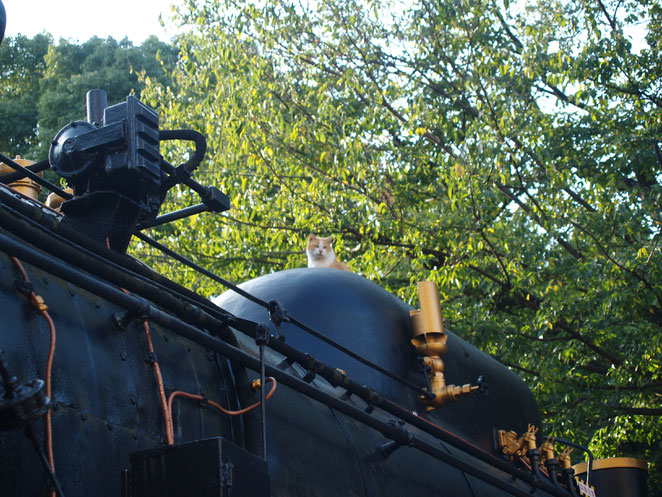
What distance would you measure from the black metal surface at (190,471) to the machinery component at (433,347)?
2.36 meters

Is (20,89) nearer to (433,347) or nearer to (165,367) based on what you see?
(433,347)

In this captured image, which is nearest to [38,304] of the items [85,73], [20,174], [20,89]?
[20,174]

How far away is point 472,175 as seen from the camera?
9859 mm

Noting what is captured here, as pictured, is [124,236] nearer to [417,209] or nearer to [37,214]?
[37,214]

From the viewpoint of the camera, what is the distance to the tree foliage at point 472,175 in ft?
31.9

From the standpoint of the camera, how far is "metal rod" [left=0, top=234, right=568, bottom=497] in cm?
202

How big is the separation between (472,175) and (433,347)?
5812 mm

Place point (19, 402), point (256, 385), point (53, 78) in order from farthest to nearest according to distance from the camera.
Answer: point (53, 78)
point (256, 385)
point (19, 402)

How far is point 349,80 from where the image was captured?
11.3 m

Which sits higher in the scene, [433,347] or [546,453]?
[433,347]

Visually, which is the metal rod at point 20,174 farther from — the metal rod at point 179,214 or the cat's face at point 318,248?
the cat's face at point 318,248

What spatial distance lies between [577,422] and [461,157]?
3.45 metres

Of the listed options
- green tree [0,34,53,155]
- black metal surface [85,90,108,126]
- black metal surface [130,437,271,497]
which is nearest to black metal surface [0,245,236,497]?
black metal surface [130,437,271,497]

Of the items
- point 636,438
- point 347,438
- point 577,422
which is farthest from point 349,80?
point 347,438
